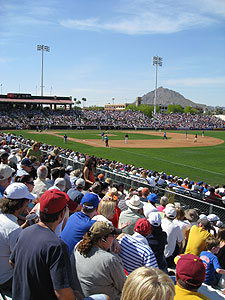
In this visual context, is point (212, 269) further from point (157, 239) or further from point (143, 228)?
point (143, 228)

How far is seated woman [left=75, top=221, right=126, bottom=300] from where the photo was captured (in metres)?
3.18

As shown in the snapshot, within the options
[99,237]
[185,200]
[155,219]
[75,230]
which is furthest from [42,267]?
[185,200]

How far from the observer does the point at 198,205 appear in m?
10.3

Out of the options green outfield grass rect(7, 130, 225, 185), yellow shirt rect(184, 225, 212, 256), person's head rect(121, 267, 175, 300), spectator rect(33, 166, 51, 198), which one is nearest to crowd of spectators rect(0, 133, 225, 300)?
person's head rect(121, 267, 175, 300)

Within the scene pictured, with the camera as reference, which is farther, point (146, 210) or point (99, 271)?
point (146, 210)

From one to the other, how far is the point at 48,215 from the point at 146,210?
3528 millimetres

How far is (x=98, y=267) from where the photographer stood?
10.5ft

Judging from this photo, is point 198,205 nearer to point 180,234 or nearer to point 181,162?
point 180,234

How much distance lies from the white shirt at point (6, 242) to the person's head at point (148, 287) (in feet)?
6.32

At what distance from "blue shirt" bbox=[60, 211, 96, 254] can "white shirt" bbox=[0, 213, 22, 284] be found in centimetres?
76

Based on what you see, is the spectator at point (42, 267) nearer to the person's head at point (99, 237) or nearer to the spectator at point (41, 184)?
the person's head at point (99, 237)

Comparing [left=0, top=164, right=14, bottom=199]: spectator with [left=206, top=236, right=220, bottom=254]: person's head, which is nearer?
[left=206, top=236, right=220, bottom=254]: person's head

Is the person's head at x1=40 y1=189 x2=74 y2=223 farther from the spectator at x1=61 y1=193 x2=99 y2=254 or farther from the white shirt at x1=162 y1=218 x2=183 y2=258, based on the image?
the white shirt at x1=162 y1=218 x2=183 y2=258

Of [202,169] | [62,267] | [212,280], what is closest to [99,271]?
[62,267]
